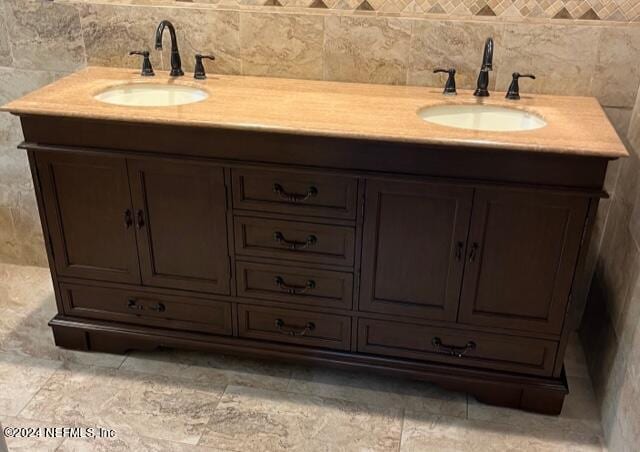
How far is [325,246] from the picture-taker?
1.81 metres

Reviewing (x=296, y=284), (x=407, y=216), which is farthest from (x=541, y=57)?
(x=296, y=284)

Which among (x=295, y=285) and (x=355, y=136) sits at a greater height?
(x=355, y=136)

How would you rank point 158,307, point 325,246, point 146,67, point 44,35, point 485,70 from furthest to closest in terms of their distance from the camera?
1. point 44,35
2. point 146,67
3. point 158,307
4. point 485,70
5. point 325,246

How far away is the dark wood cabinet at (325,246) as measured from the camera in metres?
1.66

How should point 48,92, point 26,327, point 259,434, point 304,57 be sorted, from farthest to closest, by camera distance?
point 26,327, point 304,57, point 48,92, point 259,434

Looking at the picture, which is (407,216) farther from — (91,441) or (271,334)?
(91,441)

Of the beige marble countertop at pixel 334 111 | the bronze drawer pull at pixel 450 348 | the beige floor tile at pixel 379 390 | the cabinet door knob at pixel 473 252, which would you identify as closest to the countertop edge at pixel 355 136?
the beige marble countertop at pixel 334 111

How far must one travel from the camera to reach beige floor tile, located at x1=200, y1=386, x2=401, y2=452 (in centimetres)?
→ 175

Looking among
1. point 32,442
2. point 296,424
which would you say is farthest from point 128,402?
point 296,424

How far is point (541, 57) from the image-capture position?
6.46 feet

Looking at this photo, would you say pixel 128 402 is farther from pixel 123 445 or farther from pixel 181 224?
pixel 181 224

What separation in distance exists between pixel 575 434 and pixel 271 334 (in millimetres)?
981

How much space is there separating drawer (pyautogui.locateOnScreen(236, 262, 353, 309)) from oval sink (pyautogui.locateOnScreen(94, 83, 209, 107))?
63 centimetres

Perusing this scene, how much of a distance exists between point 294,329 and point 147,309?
506 mm
